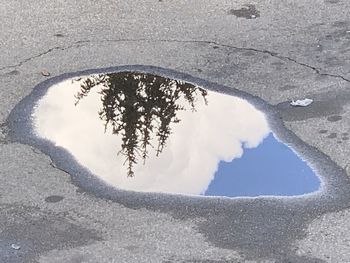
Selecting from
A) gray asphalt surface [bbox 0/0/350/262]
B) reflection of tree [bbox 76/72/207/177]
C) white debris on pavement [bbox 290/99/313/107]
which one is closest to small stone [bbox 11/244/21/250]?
gray asphalt surface [bbox 0/0/350/262]

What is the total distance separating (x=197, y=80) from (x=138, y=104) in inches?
30.8

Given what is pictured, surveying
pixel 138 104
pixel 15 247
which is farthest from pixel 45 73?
pixel 15 247

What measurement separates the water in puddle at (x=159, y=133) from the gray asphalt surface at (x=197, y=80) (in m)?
0.19

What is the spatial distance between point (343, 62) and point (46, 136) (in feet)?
10.1

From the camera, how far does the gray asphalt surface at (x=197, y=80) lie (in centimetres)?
472

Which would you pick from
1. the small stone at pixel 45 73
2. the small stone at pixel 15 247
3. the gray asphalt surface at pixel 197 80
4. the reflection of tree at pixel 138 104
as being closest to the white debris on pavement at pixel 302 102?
the gray asphalt surface at pixel 197 80

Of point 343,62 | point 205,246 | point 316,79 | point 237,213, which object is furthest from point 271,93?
point 205,246

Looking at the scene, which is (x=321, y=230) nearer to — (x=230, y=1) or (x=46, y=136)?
(x=46, y=136)

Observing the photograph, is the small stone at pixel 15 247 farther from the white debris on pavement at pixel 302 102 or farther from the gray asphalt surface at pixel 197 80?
the white debris on pavement at pixel 302 102

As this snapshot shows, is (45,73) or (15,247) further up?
(45,73)

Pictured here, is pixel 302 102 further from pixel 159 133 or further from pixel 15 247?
pixel 15 247

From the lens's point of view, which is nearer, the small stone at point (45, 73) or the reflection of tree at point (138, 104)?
the reflection of tree at point (138, 104)

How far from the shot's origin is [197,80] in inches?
277

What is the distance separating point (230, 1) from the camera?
8867 millimetres
